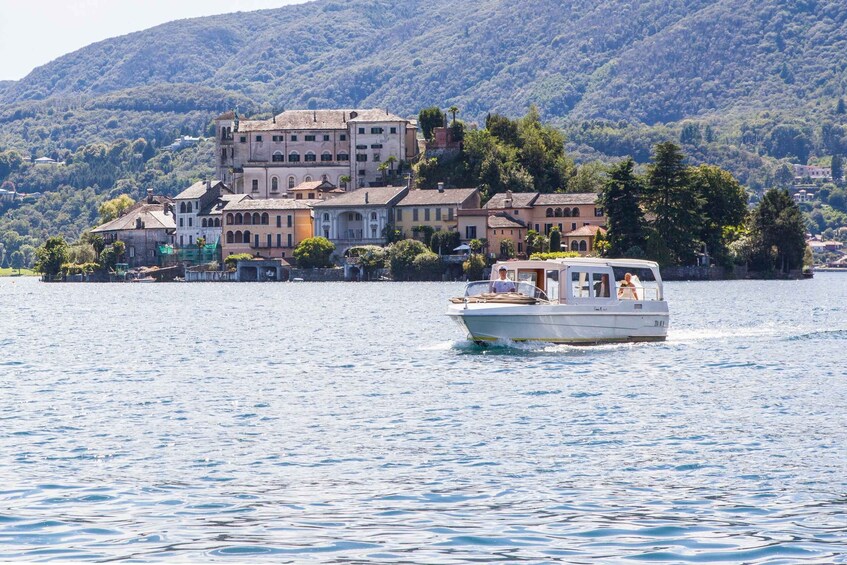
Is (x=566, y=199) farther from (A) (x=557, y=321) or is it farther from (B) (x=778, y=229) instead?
(A) (x=557, y=321)

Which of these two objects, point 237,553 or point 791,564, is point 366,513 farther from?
point 791,564

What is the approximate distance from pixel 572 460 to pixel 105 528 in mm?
9033

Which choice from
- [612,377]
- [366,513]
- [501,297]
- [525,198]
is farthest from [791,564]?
[525,198]

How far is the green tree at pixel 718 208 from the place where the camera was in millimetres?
149000

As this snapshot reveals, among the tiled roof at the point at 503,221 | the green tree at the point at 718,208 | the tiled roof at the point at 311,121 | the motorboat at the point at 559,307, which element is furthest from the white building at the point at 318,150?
the motorboat at the point at 559,307

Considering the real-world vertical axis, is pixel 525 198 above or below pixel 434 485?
above

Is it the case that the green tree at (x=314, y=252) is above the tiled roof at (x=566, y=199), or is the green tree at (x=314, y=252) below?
below

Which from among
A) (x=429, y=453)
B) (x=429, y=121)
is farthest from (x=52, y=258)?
(x=429, y=453)

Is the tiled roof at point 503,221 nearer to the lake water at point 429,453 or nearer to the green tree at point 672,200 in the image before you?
the green tree at point 672,200

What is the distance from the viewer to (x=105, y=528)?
21.0 m

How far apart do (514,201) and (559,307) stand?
11596 centimetres

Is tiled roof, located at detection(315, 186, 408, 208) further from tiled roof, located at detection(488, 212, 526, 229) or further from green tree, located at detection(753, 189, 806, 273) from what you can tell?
green tree, located at detection(753, 189, 806, 273)

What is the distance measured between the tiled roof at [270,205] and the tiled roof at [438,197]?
1474 centimetres

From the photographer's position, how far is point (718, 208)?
153m
